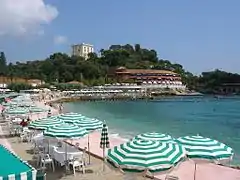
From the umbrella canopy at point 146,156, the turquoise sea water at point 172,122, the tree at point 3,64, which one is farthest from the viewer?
the tree at point 3,64

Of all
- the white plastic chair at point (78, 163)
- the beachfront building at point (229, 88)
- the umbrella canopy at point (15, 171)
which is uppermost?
the beachfront building at point (229, 88)

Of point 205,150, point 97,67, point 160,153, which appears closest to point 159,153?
point 160,153

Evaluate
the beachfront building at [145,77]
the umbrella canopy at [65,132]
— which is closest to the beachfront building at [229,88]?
the beachfront building at [145,77]

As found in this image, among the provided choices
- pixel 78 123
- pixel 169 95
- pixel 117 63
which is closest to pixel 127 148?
pixel 78 123

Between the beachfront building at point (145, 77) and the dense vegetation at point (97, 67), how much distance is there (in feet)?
13.4

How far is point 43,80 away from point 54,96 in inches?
948

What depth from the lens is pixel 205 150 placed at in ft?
27.3

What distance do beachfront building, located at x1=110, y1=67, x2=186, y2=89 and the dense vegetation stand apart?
4.08m

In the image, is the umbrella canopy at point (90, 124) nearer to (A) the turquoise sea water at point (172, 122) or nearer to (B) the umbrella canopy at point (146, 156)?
(B) the umbrella canopy at point (146, 156)

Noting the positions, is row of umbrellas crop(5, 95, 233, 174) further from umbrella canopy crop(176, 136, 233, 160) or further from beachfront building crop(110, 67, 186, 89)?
beachfront building crop(110, 67, 186, 89)

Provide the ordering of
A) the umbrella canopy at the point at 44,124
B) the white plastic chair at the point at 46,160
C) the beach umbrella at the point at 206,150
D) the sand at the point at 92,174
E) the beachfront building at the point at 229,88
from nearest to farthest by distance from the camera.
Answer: the beach umbrella at the point at 206,150 → the sand at the point at 92,174 → the white plastic chair at the point at 46,160 → the umbrella canopy at the point at 44,124 → the beachfront building at the point at 229,88

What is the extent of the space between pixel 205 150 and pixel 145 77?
356ft

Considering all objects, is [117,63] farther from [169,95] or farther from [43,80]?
[43,80]

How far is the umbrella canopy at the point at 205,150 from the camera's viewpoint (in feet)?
27.0
